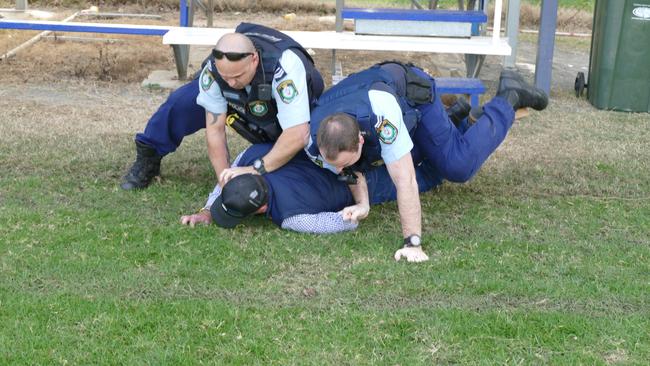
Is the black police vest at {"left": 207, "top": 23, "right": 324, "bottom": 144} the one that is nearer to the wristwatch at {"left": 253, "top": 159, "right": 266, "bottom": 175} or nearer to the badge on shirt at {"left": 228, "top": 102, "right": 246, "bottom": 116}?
the badge on shirt at {"left": 228, "top": 102, "right": 246, "bottom": 116}

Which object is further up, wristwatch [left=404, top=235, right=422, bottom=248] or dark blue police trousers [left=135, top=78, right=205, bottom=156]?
dark blue police trousers [left=135, top=78, right=205, bottom=156]

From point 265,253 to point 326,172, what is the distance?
2.38 ft

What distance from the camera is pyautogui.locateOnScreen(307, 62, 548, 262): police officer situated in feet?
14.6

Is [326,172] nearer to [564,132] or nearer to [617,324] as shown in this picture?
[617,324]

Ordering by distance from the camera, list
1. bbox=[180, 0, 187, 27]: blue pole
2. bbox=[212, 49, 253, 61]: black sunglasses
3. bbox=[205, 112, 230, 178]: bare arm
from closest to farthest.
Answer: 1. bbox=[212, 49, 253, 61]: black sunglasses
2. bbox=[205, 112, 230, 178]: bare arm
3. bbox=[180, 0, 187, 27]: blue pole

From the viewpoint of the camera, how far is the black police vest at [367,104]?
15.0ft

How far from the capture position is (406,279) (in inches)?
168

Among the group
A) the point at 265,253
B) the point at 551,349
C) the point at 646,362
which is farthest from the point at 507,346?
the point at 265,253

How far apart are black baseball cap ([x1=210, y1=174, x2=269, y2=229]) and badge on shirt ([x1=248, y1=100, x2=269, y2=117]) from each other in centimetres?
38

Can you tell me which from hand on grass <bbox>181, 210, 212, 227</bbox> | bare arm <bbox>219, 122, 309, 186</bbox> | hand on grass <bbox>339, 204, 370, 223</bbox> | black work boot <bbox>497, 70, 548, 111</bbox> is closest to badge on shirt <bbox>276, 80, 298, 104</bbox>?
bare arm <bbox>219, 122, 309, 186</bbox>

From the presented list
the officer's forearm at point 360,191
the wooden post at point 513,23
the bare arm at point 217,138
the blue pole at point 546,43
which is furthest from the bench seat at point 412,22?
the officer's forearm at point 360,191

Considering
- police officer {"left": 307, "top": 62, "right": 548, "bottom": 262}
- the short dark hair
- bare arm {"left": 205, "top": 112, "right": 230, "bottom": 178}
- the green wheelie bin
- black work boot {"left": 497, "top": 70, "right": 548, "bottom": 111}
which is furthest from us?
the green wheelie bin

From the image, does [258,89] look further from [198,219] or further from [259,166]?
[198,219]

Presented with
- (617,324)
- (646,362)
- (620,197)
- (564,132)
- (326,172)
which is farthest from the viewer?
(564,132)
